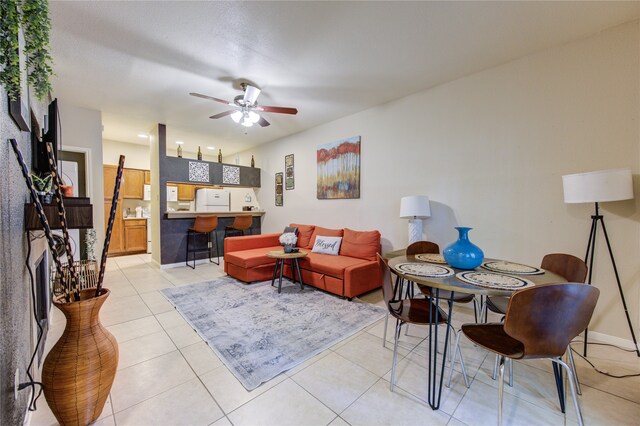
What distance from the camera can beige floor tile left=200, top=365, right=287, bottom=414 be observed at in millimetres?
1589

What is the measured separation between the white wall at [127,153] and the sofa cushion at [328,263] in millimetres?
5139

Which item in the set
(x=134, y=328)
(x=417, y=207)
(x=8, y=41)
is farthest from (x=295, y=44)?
(x=134, y=328)

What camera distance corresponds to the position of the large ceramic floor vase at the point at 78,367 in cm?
128

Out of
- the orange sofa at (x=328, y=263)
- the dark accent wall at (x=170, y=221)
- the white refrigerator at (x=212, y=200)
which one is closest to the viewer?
the orange sofa at (x=328, y=263)

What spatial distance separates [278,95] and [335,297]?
9.45 feet

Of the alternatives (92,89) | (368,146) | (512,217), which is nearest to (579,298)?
(512,217)

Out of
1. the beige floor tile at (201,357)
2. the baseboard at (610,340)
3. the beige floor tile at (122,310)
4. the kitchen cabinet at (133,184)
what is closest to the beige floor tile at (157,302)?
the beige floor tile at (122,310)

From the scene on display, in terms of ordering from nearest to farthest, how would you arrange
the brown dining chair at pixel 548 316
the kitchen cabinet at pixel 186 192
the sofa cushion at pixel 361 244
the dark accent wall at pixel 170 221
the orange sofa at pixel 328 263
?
1. the brown dining chair at pixel 548 316
2. the orange sofa at pixel 328 263
3. the sofa cushion at pixel 361 244
4. the dark accent wall at pixel 170 221
5. the kitchen cabinet at pixel 186 192

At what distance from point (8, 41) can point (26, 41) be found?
346 millimetres

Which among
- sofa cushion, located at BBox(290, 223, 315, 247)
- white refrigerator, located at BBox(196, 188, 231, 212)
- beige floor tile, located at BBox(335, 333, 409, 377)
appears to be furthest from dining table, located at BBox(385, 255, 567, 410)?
white refrigerator, located at BBox(196, 188, 231, 212)

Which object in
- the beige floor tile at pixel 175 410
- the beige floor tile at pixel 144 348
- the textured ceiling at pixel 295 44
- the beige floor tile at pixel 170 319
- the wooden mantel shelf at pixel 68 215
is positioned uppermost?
the textured ceiling at pixel 295 44

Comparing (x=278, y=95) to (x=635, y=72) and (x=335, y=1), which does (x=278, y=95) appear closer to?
(x=335, y=1)

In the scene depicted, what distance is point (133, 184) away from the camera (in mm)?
6238

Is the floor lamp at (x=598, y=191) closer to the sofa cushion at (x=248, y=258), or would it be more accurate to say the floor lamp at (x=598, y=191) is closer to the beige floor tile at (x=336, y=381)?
the beige floor tile at (x=336, y=381)
